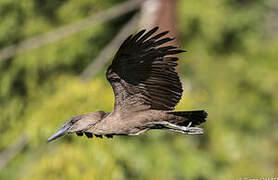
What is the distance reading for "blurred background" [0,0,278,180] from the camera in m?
8.71

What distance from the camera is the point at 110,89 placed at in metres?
9.26

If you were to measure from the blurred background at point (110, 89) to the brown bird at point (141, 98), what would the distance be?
11.5ft

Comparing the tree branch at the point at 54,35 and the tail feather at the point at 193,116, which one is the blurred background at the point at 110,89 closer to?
the tree branch at the point at 54,35

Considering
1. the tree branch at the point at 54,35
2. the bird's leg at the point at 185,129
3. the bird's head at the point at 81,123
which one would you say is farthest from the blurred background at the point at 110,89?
the bird's leg at the point at 185,129

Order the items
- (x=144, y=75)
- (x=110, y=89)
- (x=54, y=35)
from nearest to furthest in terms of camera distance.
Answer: (x=144, y=75), (x=110, y=89), (x=54, y=35)

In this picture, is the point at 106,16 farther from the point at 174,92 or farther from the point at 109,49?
the point at 174,92

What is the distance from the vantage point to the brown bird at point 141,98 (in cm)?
452

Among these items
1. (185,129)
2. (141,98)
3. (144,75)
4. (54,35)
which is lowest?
(185,129)

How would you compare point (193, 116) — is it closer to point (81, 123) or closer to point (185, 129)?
point (185, 129)

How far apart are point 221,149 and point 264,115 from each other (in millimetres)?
2205

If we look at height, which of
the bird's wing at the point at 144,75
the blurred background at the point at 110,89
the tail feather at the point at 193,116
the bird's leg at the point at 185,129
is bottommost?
the bird's leg at the point at 185,129

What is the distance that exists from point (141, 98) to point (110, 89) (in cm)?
452

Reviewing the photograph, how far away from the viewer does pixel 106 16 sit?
1030cm

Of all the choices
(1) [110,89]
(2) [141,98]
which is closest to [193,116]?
(2) [141,98]
